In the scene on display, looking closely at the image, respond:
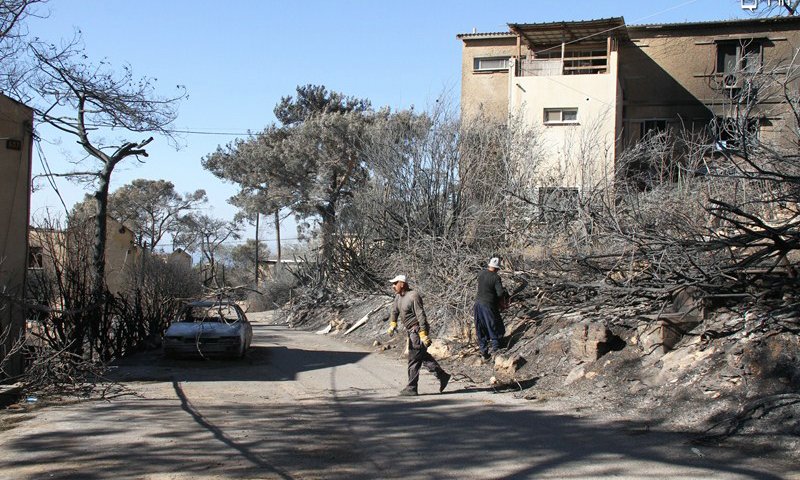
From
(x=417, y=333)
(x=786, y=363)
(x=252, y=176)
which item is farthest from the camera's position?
(x=252, y=176)

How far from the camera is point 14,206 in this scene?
462 inches

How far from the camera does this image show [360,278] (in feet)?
84.0

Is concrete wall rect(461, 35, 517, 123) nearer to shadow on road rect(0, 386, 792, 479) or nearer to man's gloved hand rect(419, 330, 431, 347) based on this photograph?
man's gloved hand rect(419, 330, 431, 347)

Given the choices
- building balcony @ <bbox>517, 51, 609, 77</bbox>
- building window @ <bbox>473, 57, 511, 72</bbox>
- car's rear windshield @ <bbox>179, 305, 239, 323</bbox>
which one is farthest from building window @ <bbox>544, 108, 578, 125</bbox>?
car's rear windshield @ <bbox>179, 305, 239, 323</bbox>

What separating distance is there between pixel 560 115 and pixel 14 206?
20427 mm

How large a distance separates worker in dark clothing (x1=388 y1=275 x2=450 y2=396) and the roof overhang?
19.5 metres

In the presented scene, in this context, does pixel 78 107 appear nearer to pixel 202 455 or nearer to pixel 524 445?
pixel 202 455

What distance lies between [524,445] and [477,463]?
2.75ft

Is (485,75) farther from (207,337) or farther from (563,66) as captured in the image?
(207,337)

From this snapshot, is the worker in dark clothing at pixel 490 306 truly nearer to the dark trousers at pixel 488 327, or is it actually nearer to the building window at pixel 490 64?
the dark trousers at pixel 488 327

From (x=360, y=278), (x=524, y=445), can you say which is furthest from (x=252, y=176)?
(x=524, y=445)

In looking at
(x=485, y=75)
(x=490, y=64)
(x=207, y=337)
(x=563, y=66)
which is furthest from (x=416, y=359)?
(x=490, y=64)

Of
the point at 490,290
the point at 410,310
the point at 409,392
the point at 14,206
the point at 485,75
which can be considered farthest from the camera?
the point at 485,75

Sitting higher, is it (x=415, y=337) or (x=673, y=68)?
(x=673, y=68)
